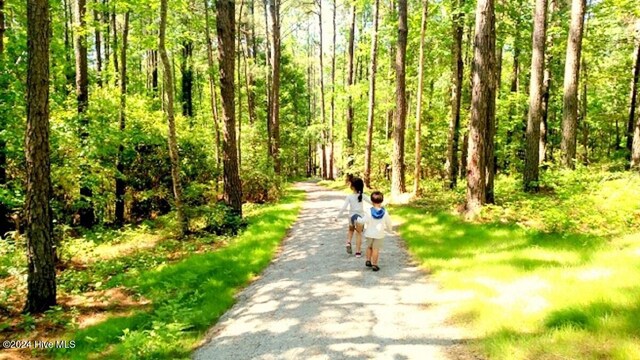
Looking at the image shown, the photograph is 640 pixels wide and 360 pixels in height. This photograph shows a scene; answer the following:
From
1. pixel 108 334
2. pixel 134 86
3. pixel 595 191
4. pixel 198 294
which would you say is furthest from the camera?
pixel 134 86

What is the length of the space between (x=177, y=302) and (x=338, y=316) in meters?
2.91

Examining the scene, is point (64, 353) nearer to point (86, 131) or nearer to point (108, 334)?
point (108, 334)

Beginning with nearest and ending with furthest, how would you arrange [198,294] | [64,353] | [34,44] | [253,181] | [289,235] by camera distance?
[64,353] → [34,44] → [198,294] → [289,235] → [253,181]

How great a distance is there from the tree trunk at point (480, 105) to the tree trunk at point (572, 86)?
4.68 meters

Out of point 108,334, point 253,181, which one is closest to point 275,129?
point 253,181

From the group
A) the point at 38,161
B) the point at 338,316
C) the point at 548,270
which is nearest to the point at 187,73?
the point at 38,161

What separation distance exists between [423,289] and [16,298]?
24.2ft

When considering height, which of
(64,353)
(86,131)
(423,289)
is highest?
(86,131)

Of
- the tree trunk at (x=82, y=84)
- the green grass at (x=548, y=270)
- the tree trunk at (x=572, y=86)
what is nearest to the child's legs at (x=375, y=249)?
the green grass at (x=548, y=270)

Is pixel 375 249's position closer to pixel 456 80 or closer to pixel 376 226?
pixel 376 226

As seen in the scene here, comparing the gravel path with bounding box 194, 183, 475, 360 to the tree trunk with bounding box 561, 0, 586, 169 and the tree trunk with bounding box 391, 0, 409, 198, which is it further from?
the tree trunk with bounding box 561, 0, 586, 169

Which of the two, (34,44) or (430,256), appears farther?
(430,256)

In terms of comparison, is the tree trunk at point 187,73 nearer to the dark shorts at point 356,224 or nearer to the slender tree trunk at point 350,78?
the slender tree trunk at point 350,78

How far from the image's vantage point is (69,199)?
12.2 meters
